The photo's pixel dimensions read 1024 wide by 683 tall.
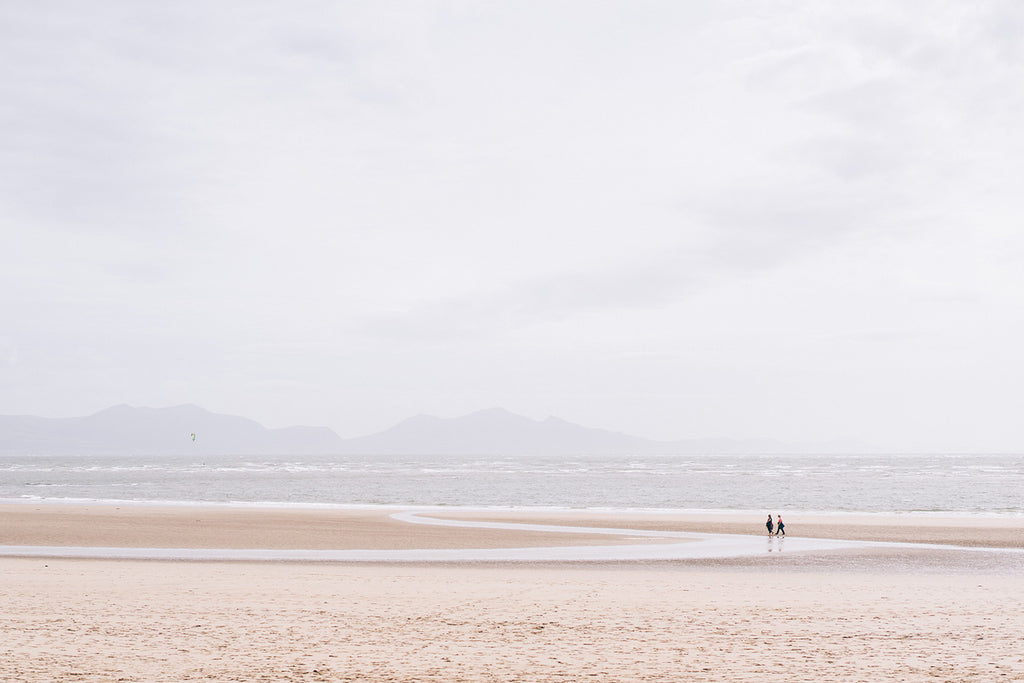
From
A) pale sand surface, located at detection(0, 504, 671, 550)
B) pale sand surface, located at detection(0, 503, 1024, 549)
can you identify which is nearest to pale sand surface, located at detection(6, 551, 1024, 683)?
pale sand surface, located at detection(0, 504, 671, 550)

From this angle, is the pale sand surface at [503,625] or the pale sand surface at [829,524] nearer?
the pale sand surface at [503,625]

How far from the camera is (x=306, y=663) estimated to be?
10.8 meters

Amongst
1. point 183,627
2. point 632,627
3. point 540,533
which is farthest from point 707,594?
point 540,533

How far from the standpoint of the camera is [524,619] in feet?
46.4

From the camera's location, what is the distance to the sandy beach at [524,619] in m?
10.6

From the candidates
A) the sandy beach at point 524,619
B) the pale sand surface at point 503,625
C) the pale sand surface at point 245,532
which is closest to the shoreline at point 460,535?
the pale sand surface at point 245,532

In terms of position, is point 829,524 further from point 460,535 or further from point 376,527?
point 376,527

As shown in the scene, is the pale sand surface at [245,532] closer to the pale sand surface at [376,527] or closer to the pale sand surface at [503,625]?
the pale sand surface at [376,527]

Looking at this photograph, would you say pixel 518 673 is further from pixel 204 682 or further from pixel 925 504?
pixel 925 504

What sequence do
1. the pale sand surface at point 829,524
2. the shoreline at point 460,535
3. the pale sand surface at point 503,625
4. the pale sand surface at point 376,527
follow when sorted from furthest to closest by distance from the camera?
the pale sand surface at point 829,524 → the pale sand surface at point 376,527 → the shoreline at point 460,535 → the pale sand surface at point 503,625

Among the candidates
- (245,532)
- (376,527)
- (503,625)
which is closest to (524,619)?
(503,625)

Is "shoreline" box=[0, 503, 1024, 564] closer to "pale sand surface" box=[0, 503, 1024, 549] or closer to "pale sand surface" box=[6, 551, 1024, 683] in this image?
"pale sand surface" box=[0, 503, 1024, 549]

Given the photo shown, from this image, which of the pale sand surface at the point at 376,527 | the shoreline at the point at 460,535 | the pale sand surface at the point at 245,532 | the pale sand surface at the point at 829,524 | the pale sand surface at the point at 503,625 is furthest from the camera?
the pale sand surface at the point at 829,524

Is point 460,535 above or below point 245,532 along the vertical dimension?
above
